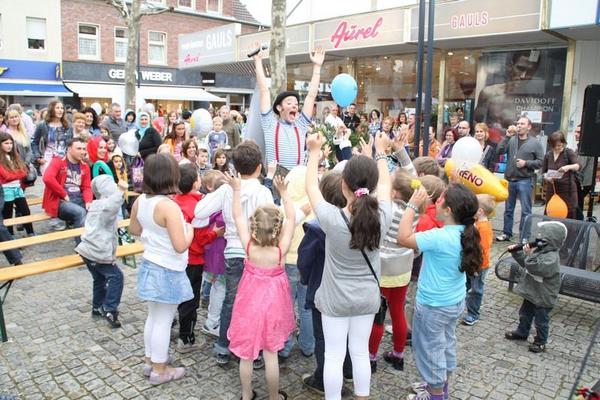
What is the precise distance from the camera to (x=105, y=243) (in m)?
Result: 4.15

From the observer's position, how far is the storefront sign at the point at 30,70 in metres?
22.4

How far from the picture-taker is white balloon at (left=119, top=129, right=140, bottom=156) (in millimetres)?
8781

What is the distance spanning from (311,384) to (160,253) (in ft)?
4.53

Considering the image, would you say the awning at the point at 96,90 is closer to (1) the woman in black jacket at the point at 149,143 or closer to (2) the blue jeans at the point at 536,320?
(1) the woman in black jacket at the point at 149,143

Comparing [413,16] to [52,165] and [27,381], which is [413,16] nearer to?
[52,165]

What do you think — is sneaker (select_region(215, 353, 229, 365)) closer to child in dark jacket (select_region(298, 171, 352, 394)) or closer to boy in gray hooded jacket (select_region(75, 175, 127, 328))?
child in dark jacket (select_region(298, 171, 352, 394))

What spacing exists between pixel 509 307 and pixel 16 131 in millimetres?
7340

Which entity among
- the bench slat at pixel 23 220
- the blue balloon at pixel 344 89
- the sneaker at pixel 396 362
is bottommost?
the sneaker at pixel 396 362

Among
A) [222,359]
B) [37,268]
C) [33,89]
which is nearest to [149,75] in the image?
[33,89]

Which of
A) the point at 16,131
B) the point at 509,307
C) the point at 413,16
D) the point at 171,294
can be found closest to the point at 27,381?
the point at 171,294

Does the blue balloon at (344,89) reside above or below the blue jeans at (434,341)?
above

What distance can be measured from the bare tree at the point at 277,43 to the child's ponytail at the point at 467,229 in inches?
259

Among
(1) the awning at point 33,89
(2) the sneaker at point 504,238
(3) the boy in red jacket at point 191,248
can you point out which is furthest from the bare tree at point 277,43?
(1) the awning at point 33,89

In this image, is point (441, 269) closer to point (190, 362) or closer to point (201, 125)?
point (190, 362)
